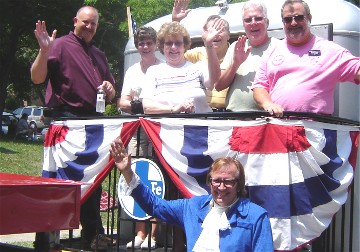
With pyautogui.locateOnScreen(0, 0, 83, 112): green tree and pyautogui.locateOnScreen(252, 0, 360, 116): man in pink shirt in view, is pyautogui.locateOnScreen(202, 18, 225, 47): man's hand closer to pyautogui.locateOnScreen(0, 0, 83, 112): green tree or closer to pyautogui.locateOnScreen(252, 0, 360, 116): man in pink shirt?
pyautogui.locateOnScreen(252, 0, 360, 116): man in pink shirt

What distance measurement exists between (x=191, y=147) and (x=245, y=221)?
1.23m

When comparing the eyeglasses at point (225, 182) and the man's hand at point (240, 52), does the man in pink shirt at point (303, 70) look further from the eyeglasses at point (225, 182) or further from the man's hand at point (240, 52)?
the eyeglasses at point (225, 182)

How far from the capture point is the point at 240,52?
479cm

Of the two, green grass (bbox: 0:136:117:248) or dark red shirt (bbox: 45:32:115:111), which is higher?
dark red shirt (bbox: 45:32:115:111)

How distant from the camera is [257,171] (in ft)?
13.5

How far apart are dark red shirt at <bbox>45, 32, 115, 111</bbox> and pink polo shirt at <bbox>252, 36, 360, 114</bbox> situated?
183 cm

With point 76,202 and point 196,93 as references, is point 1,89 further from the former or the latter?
point 76,202

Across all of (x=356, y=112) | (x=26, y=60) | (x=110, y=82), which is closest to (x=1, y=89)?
(x=26, y=60)

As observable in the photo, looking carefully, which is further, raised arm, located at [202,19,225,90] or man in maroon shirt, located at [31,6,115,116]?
man in maroon shirt, located at [31,6,115,116]

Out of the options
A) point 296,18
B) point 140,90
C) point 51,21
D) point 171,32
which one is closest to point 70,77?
point 140,90

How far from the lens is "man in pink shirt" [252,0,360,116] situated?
446 centimetres

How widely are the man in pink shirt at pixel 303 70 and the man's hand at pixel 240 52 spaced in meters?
0.26

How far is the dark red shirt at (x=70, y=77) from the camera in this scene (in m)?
5.46

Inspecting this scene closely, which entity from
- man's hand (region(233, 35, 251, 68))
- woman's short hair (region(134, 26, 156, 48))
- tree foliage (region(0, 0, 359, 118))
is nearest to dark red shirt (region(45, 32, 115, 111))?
woman's short hair (region(134, 26, 156, 48))
